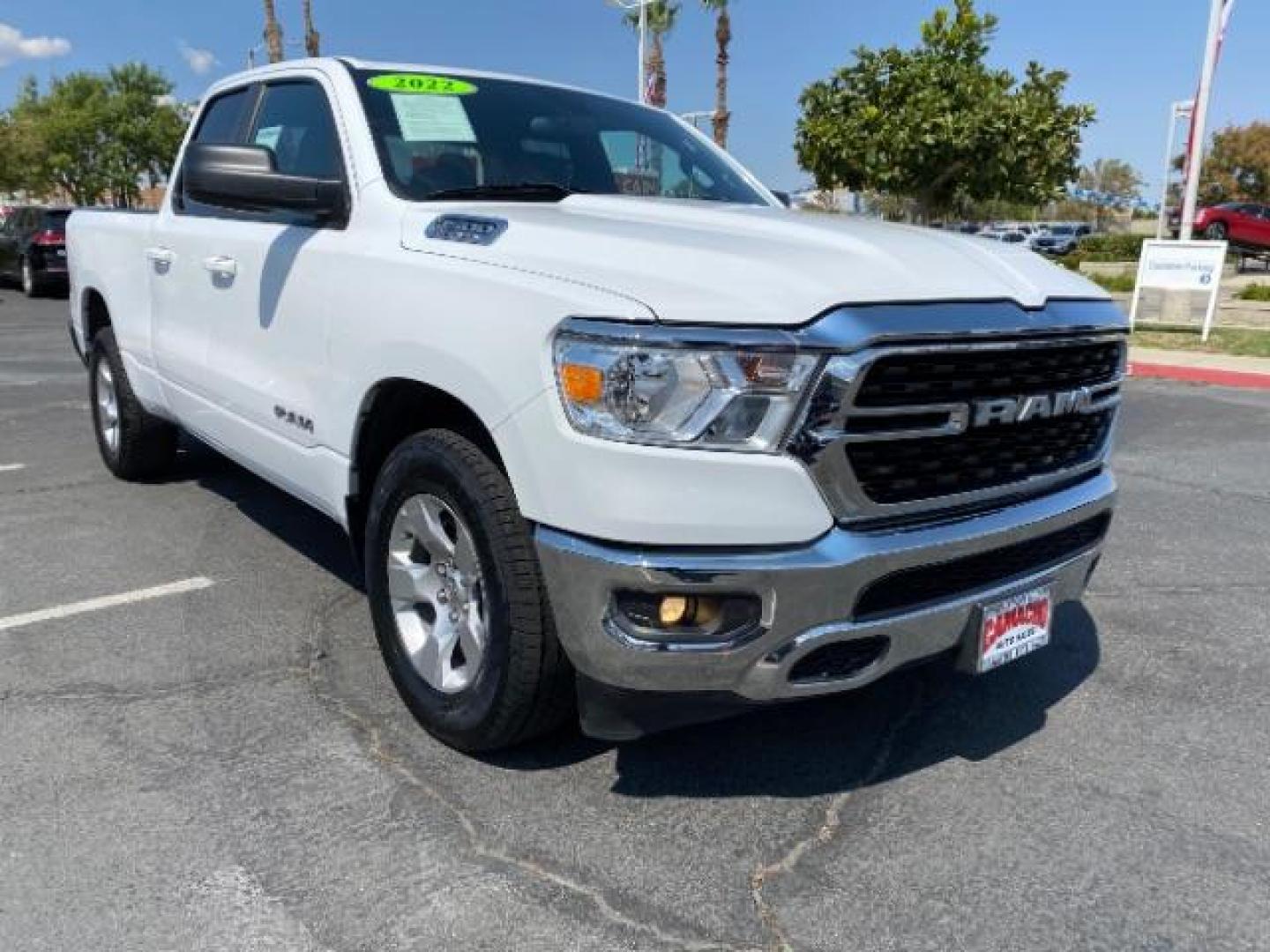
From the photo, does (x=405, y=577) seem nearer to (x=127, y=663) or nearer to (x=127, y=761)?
(x=127, y=761)

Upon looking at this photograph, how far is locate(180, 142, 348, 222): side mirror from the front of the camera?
317 centimetres

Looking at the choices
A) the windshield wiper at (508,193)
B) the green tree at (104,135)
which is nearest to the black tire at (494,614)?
the windshield wiper at (508,193)

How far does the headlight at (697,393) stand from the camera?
2244 mm

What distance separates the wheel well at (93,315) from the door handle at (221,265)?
6.37 ft

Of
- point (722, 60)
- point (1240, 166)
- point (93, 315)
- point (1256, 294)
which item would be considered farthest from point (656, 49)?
point (1240, 166)

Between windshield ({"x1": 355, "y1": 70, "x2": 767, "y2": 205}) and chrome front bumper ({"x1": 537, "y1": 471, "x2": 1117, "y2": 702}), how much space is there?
1.53m

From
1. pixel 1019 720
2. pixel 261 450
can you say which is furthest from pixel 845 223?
pixel 261 450

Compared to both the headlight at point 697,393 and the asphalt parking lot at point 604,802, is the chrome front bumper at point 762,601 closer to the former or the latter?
the headlight at point 697,393

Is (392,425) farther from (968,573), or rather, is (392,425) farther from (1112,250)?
(1112,250)

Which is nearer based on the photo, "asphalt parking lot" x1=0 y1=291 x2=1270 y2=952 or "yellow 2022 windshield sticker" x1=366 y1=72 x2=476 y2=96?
"asphalt parking lot" x1=0 y1=291 x2=1270 y2=952

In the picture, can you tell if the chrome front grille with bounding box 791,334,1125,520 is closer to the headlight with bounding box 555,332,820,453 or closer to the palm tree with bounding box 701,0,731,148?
the headlight with bounding box 555,332,820,453

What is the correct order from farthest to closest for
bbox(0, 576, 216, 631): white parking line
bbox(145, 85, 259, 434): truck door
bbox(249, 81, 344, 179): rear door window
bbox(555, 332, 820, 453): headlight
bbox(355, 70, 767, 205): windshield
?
bbox(145, 85, 259, 434): truck door → bbox(0, 576, 216, 631): white parking line → bbox(249, 81, 344, 179): rear door window → bbox(355, 70, 767, 205): windshield → bbox(555, 332, 820, 453): headlight

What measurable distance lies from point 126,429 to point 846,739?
4.26 metres

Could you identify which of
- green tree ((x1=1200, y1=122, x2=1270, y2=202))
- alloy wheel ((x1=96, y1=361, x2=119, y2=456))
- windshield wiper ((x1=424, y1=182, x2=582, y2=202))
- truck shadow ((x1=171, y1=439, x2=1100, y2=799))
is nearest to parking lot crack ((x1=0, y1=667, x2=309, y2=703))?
truck shadow ((x1=171, y1=439, x2=1100, y2=799))
